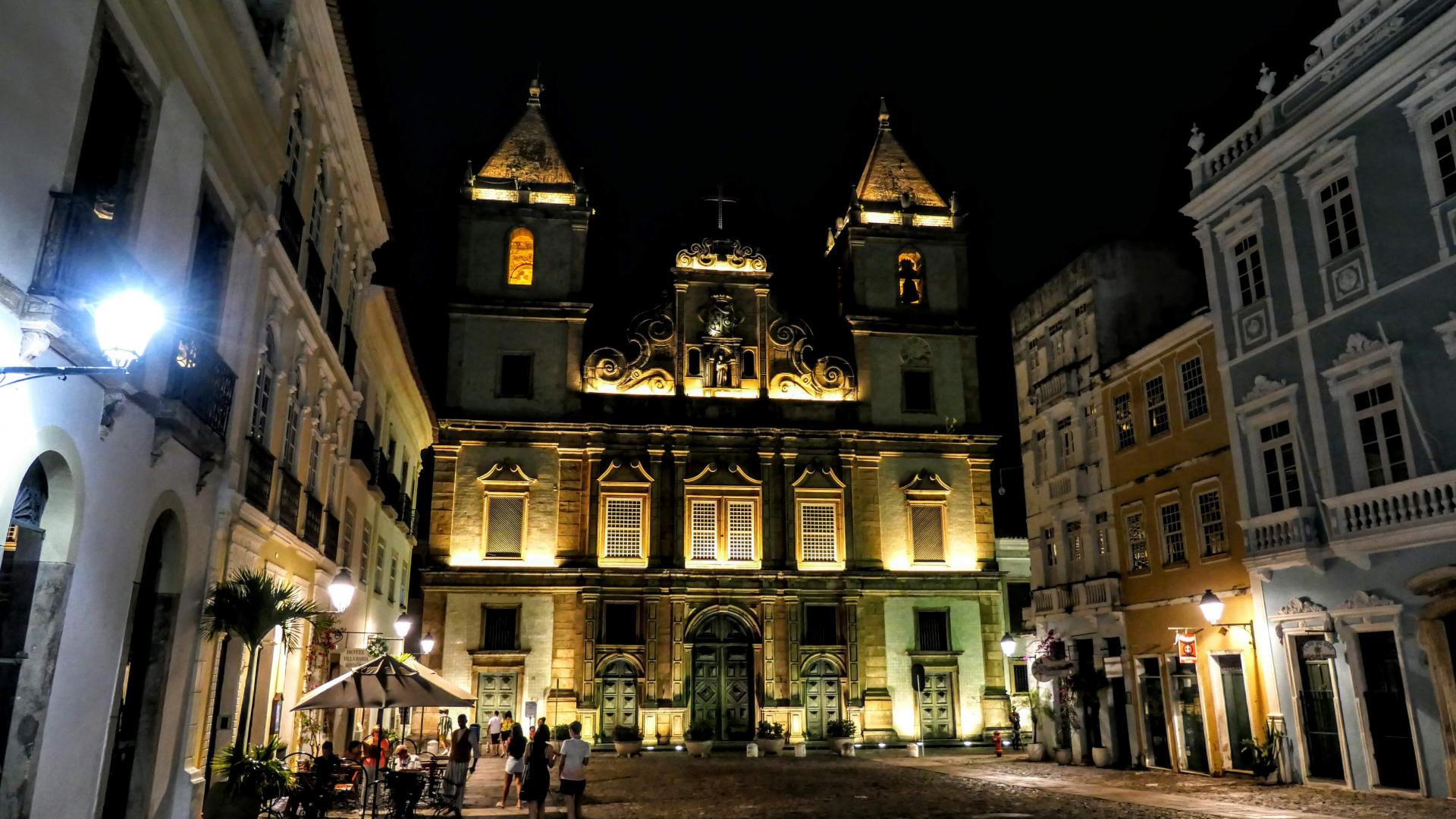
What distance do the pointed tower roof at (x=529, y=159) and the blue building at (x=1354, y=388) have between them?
80.2ft

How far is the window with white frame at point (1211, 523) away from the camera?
2162cm

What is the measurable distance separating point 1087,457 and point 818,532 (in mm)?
11606

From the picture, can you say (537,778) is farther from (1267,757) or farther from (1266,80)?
(1266,80)

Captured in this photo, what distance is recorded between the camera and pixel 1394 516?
1652 cm

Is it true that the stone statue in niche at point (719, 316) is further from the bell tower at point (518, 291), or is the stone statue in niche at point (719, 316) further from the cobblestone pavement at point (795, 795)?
the cobblestone pavement at point (795, 795)

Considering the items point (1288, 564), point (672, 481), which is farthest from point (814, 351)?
point (1288, 564)

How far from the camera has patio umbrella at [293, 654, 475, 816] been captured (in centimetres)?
1338

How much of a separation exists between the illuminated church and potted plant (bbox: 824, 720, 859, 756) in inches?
18.5

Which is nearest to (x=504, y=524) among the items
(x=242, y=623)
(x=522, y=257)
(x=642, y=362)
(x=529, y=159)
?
(x=642, y=362)

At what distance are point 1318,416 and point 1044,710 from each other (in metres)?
12.9

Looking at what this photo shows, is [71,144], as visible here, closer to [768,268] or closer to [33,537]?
[33,537]

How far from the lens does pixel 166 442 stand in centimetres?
1088

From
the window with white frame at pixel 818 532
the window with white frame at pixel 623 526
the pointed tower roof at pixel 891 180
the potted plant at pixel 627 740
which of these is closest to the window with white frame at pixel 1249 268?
the window with white frame at pixel 818 532

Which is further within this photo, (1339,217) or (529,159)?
(529,159)
